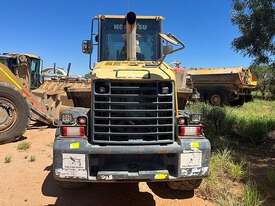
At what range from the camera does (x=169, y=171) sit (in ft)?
19.9

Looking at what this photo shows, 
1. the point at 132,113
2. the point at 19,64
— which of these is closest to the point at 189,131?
the point at 132,113

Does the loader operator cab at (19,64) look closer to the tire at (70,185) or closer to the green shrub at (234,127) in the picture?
the green shrub at (234,127)

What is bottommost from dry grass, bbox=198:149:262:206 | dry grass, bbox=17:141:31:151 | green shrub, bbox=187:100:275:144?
dry grass, bbox=198:149:262:206

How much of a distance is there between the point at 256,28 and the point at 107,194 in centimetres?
577

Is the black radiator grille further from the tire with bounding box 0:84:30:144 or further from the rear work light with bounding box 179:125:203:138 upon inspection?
the tire with bounding box 0:84:30:144

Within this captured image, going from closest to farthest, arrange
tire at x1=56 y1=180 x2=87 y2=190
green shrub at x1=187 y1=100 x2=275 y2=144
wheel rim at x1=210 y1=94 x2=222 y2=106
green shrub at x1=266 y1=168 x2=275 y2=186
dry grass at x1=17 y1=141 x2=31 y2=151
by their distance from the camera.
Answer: tire at x1=56 y1=180 x2=87 y2=190 → green shrub at x1=266 y1=168 x2=275 y2=186 → dry grass at x1=17 y1=141 x2=31 y2=151 → green shrub at x1=187 y1=100 x2=275 y2=144 → wheel rim at x1=210 y1=94 x2=222 y2=106

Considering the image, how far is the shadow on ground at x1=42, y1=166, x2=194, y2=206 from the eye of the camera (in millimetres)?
6718

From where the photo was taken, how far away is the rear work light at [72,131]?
6090 mm

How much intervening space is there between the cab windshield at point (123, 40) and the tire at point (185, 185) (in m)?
2.26

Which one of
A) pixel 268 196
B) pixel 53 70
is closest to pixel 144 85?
pixel 268 196

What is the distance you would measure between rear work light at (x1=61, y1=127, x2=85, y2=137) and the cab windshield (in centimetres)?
206

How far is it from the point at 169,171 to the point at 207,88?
22189 millimetres

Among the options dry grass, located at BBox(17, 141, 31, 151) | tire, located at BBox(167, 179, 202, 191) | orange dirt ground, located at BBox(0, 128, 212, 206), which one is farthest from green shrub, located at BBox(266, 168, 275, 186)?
dry grass, located at BBox(17, 141, 31, 151)

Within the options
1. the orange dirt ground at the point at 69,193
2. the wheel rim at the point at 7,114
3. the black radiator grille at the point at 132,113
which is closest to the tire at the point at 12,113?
the wheel rim at the point at 7,114
